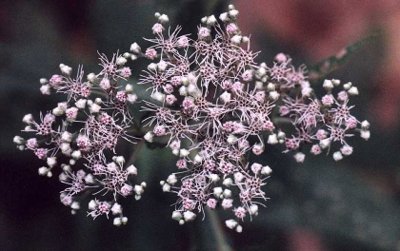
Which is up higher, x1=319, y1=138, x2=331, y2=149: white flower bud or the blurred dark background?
the blurred dark background

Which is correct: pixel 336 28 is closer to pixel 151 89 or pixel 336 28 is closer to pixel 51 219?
pixel 151 89

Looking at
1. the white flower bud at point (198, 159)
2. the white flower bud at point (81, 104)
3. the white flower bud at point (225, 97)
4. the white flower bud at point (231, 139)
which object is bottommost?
the white flower bud at point (198, 159)

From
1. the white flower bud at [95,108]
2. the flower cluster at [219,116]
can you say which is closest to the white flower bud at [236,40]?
the flower cluster at [219,116]

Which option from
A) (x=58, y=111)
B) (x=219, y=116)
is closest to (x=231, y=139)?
(x=219, y=116)

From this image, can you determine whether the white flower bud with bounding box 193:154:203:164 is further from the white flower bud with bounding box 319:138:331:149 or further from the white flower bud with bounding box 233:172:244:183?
the white flower bud with bounding box 319:138:331:149

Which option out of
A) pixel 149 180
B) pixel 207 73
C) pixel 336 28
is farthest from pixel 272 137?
pixel 336 28

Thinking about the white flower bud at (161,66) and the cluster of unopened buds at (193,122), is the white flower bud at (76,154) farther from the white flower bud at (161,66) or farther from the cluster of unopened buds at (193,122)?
the white flower bud at (161,66)

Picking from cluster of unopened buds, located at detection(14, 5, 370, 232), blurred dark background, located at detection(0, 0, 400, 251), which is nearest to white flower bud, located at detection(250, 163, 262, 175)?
cluster of unopened buds, located at detection(14, 5, 370, 232)

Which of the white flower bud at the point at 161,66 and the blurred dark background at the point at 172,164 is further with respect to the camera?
the blurred dark background at the point at 172,164
